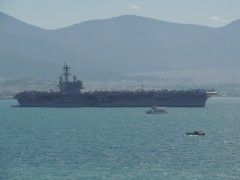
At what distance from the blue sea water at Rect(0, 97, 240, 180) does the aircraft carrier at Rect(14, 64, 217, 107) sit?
55.2 metres

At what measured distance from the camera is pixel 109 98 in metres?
159

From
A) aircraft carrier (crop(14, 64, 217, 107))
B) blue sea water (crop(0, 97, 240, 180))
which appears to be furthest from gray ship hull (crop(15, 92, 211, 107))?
blue sea water (crop(0, 97, 240, 180))

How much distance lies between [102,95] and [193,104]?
64.8ft

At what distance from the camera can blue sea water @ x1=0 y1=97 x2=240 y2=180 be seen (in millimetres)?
52094

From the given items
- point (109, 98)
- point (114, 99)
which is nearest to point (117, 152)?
point (114, 99)

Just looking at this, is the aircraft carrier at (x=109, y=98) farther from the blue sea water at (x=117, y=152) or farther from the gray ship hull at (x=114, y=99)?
the blue sea water at (x=117, y=152)

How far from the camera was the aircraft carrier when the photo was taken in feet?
518

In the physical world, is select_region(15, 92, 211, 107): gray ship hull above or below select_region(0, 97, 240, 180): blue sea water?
Answer: above

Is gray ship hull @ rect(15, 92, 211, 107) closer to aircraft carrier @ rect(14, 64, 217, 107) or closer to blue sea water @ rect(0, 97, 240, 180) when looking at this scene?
aircraft carrier @ rect(14, 64, 217, 107)

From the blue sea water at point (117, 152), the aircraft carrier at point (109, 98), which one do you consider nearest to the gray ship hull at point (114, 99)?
the aircraft carrier at point (109, 98)

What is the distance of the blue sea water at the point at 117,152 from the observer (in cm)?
5209

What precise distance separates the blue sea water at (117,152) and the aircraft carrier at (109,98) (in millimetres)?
55194

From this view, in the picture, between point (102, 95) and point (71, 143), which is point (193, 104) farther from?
point (71, 143)

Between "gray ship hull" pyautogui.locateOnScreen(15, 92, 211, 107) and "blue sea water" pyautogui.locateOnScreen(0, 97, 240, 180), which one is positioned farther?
"gray ship hull" pyautogui.locateOnScreen(15, 92, 211, 107)
